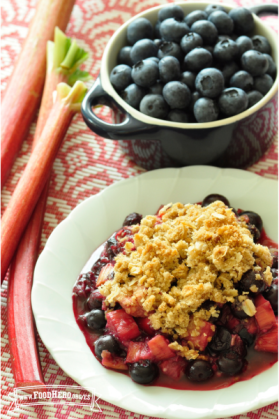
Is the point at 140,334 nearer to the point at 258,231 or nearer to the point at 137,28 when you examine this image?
the point at 258,231

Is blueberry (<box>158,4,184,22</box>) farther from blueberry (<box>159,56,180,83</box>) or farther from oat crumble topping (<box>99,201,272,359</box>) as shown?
oat crumble topping (<box>99,201,272,359</box>)

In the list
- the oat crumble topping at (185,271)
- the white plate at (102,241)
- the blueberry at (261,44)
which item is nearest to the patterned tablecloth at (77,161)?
the white plate at (102,241)

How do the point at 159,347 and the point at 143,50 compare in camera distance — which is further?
the point at 143,50

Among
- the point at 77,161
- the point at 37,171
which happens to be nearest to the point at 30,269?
the point at 37,171

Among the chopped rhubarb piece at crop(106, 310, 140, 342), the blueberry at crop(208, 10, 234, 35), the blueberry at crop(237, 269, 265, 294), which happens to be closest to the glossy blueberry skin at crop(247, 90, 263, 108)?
the blueberry at crop(208, 10, 234, 35)

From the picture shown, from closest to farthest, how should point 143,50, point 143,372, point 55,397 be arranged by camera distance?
point 143,372
point 55,397
point 143,50

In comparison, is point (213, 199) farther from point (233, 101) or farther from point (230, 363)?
point (230, 363)

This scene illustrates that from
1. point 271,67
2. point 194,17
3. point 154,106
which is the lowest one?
point 154,106

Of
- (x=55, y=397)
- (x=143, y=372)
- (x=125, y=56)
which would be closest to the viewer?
(x=143, y=372)
